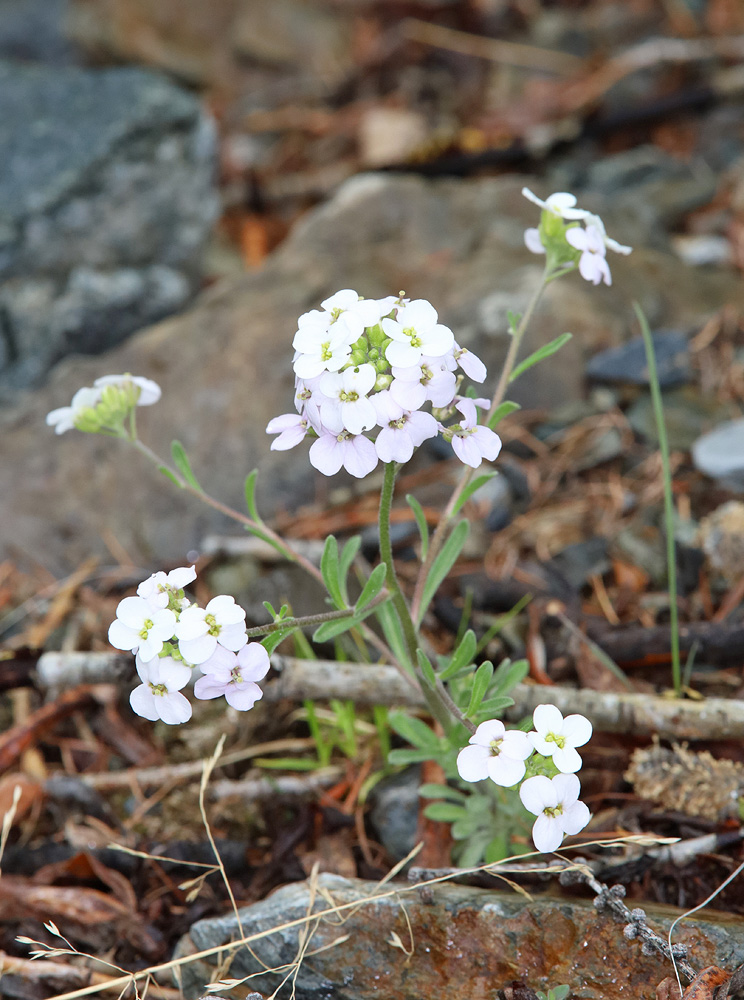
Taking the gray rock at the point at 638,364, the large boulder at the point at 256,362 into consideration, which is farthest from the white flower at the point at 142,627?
the gray rock at the point at 638,364

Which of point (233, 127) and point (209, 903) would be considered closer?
point (209, 903)

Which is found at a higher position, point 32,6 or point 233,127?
point 32,6

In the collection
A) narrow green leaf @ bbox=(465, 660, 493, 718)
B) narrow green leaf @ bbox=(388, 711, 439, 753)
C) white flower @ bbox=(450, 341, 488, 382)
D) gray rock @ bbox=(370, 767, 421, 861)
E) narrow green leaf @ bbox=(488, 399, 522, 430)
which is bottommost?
gray rock @ bbox=(370, 767, 421, 861)

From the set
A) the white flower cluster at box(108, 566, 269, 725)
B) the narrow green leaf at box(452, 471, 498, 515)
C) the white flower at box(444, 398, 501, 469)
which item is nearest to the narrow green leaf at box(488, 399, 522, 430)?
the narrow green leaf at box(452, 471, 498, 515)

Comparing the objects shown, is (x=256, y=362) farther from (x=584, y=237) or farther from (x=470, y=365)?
(x=470, y=365)

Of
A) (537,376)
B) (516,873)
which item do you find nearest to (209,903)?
(516,873)

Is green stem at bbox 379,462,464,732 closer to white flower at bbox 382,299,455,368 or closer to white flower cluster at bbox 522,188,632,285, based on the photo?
white flower at bbox 382,299,455,368

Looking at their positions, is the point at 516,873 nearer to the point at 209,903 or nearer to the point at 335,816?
the point at 335,816
